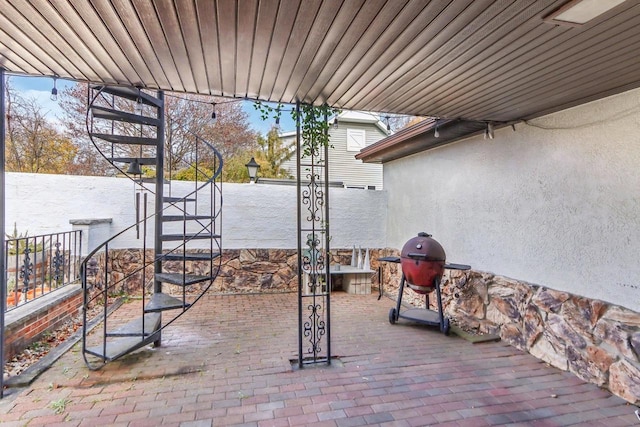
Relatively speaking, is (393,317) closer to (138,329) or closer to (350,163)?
(138,329)

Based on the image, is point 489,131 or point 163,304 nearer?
point 163,304

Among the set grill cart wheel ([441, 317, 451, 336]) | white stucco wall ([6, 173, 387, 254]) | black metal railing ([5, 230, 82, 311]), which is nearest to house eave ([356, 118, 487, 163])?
white stucco wall ([6, 173, 387, 254])

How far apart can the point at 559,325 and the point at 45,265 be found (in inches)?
234

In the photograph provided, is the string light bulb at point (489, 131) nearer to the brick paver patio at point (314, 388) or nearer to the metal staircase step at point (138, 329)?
the brick paver patio at point (314, 388)

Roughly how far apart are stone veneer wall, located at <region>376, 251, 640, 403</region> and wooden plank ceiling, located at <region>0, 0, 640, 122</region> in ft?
6.31

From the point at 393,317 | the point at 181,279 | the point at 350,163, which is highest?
the point at 350,163

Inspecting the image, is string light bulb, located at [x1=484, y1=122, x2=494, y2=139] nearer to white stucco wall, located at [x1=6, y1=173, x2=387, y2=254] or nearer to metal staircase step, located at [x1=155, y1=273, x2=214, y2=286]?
white stucco wall, located at [x1=6, y1=173, x2=387, y2=254]

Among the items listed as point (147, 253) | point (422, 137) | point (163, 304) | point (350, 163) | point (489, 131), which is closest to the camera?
point (163, 304)

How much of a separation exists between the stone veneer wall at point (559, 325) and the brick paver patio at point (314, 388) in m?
0.14

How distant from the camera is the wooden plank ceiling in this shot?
1.75 meters

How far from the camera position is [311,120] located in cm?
324

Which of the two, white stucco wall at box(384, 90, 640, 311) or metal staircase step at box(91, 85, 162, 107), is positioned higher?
metal staircase step at box(91, 85, 162, 107)

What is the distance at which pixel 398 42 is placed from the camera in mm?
2072

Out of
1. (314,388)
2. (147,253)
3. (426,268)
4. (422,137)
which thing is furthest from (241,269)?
(422,137)
